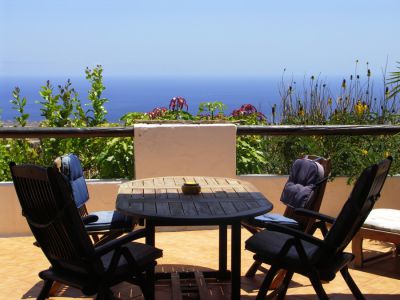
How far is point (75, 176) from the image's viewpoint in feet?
14.8

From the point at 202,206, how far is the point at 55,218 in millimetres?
877

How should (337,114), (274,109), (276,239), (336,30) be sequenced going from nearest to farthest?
1. (276,239)
2. (337,114)
3. (274,109)
4. (336,30)

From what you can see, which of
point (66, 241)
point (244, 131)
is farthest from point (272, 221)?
point (66, 241)

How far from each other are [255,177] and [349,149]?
0.96 m

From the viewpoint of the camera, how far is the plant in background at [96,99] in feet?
22.4

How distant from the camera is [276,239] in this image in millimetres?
3859

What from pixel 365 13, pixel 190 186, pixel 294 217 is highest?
pixel 365 13

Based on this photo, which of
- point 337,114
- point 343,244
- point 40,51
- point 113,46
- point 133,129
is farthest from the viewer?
point 113,46

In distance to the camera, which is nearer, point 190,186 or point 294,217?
point 190,186

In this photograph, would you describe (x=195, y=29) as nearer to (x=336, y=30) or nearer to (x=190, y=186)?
(x=336, y=30)

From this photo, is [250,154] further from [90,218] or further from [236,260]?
[236,260]

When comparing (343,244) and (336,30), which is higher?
(336,30)

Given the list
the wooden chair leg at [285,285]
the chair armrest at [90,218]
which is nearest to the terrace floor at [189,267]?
the wooden chair leg at [285,285]

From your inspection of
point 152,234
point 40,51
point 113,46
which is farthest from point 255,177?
point 113,46
